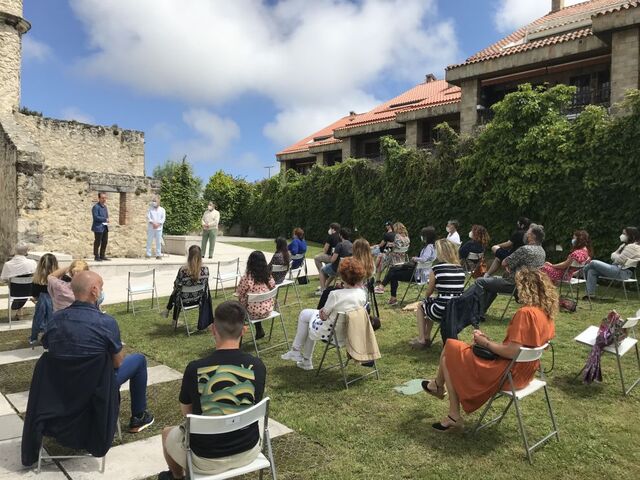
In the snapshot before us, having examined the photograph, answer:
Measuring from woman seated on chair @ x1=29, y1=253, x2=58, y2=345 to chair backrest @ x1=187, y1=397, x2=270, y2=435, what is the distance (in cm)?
425

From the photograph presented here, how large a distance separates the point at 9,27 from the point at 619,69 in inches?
761

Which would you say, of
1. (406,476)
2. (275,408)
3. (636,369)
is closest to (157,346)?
(275,408)

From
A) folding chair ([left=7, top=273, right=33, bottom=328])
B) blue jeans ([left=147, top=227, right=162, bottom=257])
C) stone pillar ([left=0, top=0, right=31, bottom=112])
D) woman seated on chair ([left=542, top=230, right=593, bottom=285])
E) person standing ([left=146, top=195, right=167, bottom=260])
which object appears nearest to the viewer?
folding chair ([left=7, top=273, right=33, bottom=328])

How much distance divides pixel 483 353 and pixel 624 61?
1537cm

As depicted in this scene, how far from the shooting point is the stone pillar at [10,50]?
15.6 meters

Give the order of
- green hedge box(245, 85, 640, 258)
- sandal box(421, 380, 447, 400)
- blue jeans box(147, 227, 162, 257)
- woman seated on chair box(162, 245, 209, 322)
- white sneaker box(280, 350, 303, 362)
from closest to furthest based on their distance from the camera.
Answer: sandal box(421, 380, 447, 400) < white sneaker box(280, 350, 303, 362) < woman seated on chair box(162, 245, 209, 322) < green hedge box(245, 85, 640, 258) < blue jeans box(147, 227, 162, 257)

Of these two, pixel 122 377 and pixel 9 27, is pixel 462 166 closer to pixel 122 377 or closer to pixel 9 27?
pixel 122 377

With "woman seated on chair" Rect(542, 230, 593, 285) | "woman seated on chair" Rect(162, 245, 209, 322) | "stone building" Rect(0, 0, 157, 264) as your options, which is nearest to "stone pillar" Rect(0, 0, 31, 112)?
"stone building" Rect(0, 0, 157, 264)

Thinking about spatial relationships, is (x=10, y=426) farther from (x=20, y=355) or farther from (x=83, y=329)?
(x=20, y=355)

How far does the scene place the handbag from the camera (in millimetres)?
3379

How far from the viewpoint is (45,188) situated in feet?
44.9

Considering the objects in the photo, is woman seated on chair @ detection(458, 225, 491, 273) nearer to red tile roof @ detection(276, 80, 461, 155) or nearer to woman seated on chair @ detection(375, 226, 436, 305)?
woman seated on chair @ detection(375, 226, 436, 305)

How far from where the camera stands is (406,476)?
299 centimetres

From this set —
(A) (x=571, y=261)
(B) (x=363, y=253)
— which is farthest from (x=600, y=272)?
(B) (x=363, y=253)
